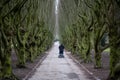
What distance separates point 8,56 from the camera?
19.7 metres

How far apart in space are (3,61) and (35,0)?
1762 cm

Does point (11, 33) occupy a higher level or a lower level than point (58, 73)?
higher

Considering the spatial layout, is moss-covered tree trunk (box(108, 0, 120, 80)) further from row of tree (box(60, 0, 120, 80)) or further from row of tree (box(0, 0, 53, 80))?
row of tree (box(0, 0, 53, 80))

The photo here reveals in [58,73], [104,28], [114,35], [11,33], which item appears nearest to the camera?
[114,35]

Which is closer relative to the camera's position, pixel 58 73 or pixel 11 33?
pixel 11 33

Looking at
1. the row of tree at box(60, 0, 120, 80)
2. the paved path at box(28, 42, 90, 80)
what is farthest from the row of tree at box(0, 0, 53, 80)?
the row of tree at box(60, 0, 120, 80)

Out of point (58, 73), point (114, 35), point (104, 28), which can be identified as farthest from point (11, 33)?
point (104, 28)

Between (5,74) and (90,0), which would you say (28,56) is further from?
(5,74)

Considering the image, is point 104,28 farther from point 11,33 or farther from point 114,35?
point 11,33

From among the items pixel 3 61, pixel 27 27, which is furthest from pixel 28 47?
pixel 3 61

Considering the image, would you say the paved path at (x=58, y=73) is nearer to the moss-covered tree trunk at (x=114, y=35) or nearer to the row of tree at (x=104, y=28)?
the row of tree at (x=104, y=28)

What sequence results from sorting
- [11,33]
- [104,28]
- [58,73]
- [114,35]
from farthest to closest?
[104,28] < [58,73] < [11,33] < [114,35]

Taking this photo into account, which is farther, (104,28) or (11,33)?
(104,28)

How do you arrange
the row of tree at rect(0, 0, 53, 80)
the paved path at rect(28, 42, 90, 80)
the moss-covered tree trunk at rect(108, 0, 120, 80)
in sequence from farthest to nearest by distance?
the paved path at rect(28, 42, 90, 80) → the row of tree at rect(0, 0, 53, 80) → the moss-covered tree trunk at rect(108, 0, 120, 80)
